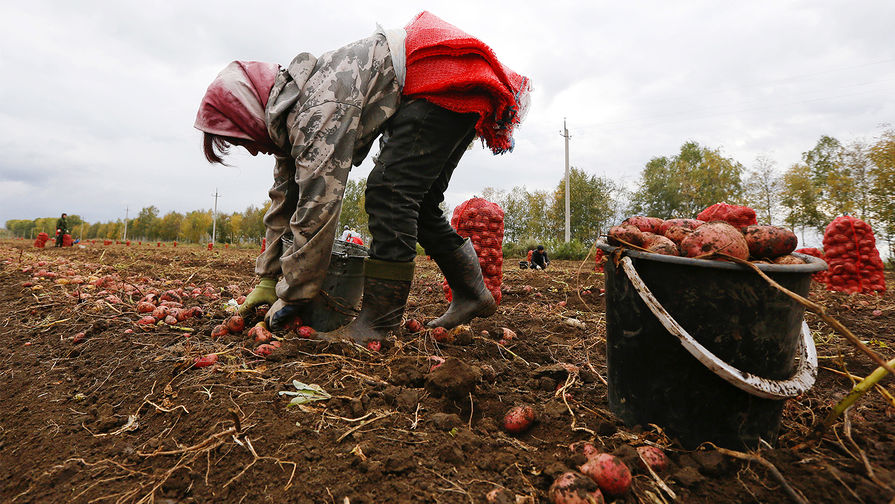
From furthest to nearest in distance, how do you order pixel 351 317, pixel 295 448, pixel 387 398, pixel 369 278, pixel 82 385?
pixel 351 317, pixel 369 278, pixel 82 385, pixel 387 398, pixel 295 448

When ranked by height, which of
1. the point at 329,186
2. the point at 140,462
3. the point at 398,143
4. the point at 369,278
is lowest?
the point at 140,462

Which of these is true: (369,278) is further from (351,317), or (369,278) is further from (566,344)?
(566,344)

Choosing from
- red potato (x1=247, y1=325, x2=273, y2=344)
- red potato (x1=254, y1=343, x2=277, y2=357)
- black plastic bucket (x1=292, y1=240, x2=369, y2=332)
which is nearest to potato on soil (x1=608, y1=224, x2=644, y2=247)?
black plastic bucket (x1=292, y1=240, x2=369, y2=332)

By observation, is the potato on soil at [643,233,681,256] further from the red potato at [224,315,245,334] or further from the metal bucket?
the red potato at [224,315,245,334]

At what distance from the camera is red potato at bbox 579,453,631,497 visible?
3.33 ft

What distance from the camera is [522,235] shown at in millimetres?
34719

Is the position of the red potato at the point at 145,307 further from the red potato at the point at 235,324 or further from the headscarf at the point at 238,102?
the headscarf at the point at 238,102

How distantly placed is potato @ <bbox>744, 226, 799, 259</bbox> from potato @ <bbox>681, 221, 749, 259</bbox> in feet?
0.12

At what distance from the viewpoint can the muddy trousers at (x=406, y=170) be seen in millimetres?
1925

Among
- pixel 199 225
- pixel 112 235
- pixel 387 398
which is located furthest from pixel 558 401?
pixel 112 235

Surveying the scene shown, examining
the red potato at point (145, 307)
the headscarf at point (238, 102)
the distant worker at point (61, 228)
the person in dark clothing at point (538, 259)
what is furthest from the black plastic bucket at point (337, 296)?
the distant worker at point (61, 228)

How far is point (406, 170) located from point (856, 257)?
658 cm

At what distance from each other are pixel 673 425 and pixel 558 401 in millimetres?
380

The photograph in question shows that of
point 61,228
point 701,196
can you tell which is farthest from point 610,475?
point 701,196
